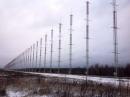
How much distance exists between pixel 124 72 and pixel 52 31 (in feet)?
69.7

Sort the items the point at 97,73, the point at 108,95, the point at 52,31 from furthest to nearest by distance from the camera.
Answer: the point at 52,31 → the point at 97,73 → the point at 108,95

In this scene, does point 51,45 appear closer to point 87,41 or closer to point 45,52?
point 45,52

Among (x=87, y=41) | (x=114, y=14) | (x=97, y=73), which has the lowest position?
(x=97, y=73)

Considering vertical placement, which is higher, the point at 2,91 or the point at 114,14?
the point at 114,14

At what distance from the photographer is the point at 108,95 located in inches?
591

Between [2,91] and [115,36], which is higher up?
[115,36]

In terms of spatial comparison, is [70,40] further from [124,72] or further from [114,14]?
[114,14]

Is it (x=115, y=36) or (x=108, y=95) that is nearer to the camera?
(x=108, y=95)

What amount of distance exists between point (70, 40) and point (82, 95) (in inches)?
1066

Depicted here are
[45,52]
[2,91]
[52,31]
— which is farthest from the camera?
[45,52]

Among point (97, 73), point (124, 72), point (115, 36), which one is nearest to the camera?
point (115, 36)

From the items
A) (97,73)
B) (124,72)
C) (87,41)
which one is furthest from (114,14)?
(97,73)

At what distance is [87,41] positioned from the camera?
33906mm

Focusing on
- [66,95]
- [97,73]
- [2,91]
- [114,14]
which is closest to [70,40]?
[97,73]
